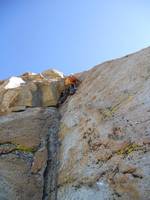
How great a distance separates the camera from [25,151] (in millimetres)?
7371

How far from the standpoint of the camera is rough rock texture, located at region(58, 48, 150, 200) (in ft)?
16.1

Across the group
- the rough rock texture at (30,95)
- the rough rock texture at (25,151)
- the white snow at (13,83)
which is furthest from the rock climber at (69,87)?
the white snow at (13,83)

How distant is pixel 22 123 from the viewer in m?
8.34

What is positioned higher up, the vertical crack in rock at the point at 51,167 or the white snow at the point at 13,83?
the white snow at the point at 13,83

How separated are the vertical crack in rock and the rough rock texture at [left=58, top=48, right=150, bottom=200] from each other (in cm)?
19

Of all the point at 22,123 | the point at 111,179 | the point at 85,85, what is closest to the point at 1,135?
the point at 22,123

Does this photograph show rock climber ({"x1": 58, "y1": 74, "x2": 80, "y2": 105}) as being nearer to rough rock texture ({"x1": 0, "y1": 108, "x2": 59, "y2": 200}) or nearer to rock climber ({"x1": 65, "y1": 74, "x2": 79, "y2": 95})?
rock climber ({"x1": 65, "y1": 74, "x2": 79, "y2": 95})

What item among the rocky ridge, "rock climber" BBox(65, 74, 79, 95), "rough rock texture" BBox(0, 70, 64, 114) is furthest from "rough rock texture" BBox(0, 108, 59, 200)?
"rock climber" BBox(65, 74, 79, 95)

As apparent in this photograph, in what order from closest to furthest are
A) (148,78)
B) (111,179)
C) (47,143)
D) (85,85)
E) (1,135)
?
(111,179), (148,78), (47,143), (1,135), (85,85)

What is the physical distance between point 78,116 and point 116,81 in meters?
1.27

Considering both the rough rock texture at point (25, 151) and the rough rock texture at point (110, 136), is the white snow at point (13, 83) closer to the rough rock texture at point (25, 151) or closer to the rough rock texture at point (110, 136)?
the rough rock texture at point (25, 151)

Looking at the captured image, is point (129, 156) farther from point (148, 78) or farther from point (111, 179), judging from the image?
point (148, 78)

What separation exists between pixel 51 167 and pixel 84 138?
3.27ft

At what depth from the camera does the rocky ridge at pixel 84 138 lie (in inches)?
202
